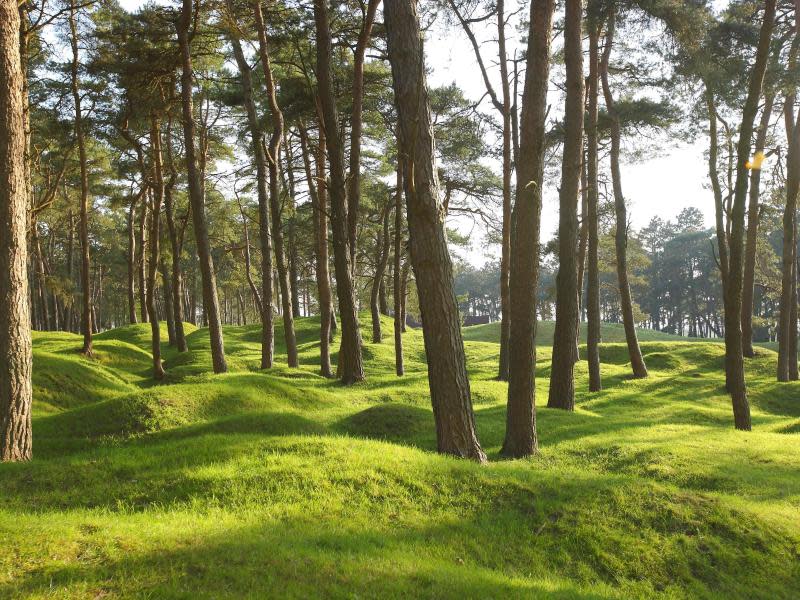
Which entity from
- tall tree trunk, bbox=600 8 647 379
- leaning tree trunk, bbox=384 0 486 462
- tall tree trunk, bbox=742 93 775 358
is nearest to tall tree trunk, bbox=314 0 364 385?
leaning tree trunk, bbox=384 0 486 462

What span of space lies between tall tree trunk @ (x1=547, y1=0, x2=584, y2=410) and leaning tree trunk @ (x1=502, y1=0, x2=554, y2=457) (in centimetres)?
369

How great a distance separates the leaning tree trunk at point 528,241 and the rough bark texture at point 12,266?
6955 mm

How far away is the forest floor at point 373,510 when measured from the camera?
4.61 metres

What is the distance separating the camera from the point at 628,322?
71.1 feet

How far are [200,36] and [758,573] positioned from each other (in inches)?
757

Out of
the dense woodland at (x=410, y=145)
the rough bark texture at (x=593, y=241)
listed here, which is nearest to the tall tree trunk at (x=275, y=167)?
the dense woodland at (x=410, y=145)

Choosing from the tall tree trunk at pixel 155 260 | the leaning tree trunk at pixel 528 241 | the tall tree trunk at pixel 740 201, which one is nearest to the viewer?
the leaning tree trunk at pixel 528 241

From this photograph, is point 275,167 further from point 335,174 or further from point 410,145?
point 410,145

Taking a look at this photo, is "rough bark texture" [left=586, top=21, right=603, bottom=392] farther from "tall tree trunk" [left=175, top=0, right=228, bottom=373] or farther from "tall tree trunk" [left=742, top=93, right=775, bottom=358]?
"tall tree trunk" [left=175, top=0, right=228, bottom=373]

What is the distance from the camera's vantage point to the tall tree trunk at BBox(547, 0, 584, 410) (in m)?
13.0

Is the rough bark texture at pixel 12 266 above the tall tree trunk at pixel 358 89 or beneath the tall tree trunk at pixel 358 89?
beneath

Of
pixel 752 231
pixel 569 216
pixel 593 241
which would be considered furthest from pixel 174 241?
pixel 752 231

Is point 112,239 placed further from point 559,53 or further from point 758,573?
point 758,573

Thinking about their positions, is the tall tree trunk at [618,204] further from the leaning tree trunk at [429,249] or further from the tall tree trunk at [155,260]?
the tall tree trunk at [155,260]
